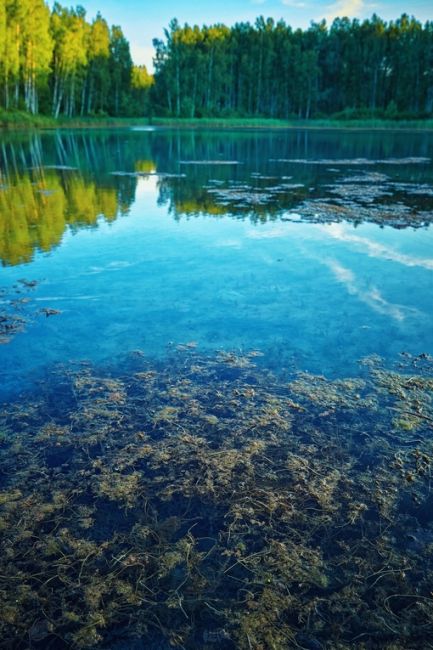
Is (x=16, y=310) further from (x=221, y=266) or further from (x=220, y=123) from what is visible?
(x=220, y=123)

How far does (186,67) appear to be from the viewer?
85125 mm

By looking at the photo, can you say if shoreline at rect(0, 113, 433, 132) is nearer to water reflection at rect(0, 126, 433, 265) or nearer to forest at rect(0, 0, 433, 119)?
forest at rect(0, 0, 433, 119)

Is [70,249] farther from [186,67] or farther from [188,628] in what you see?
[186,67]

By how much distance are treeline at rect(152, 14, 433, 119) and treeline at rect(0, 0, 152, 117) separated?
30.5ft

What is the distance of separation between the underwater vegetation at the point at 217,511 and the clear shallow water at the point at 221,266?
0.83 m

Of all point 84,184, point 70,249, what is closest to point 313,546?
point 70,249

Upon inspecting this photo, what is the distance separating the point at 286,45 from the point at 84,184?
8393 cm

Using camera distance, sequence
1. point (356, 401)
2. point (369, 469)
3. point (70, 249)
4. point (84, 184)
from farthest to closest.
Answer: point (84, 184)
point (70, 249)
point (356, 401)
point (369, 469)

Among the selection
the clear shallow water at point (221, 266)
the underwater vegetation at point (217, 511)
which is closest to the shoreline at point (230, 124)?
the clear shallow water at point (221, 266)

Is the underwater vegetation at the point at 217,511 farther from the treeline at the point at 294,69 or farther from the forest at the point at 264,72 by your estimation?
→ the treeline at the point at 294,69

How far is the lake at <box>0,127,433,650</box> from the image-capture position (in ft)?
9.19

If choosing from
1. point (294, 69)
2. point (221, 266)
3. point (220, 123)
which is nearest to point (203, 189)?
point (221, 266)

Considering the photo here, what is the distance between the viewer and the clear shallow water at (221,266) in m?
6.14

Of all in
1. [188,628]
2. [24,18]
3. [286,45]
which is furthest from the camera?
[286,45]
